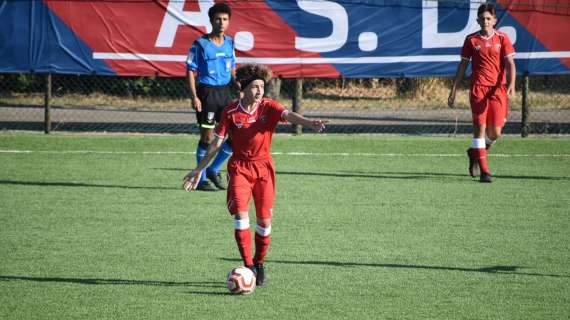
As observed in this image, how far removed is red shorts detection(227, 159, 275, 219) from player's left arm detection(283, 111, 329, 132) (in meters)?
0.46

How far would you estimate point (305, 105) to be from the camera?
24.5 meters

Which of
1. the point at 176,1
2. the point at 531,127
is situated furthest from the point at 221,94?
the point at 531,127

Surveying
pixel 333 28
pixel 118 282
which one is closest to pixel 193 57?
pixel 118 282

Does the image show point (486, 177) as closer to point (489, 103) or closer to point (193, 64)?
point (489, 103)

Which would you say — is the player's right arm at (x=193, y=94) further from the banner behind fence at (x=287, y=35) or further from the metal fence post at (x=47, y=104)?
the metal fence post at (x=47, y=104)

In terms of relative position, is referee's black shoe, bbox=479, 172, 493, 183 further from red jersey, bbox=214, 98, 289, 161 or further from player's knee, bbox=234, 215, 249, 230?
player's knee, bbox=234, 215, 249, 230

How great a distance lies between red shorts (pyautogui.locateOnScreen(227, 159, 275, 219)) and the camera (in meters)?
7.09

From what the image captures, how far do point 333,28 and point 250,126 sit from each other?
10.3 metres

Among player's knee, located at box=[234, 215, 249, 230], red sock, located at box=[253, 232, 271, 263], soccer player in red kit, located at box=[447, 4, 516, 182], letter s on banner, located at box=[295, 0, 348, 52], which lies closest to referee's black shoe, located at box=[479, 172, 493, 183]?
soccer player in red kit, located at box=[447, 4, 516, 182]

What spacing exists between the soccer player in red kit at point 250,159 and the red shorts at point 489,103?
5.91 meters

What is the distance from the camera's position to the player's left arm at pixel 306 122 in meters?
6.70

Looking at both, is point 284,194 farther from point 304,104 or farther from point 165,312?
point 304,104

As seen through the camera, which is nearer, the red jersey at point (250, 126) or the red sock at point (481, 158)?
the red jersey at point (250, 126)

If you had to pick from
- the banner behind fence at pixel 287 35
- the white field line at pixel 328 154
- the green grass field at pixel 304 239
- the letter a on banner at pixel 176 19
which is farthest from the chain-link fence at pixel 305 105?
the green grass field at pixel 304 239
